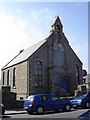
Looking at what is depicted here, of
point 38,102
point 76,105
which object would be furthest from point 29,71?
point 38,102

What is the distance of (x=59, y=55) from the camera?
35281 mm

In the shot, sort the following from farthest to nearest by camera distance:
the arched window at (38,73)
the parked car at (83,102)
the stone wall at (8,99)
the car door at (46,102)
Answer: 1. the arched window at (38,73)
2. the stone wall at (8,99)
3. the parked car at (83,102)
4. the car door at (46,102)

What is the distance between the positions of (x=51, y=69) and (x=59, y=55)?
146 inches

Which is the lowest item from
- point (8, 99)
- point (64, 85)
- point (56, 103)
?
point (8, 99)

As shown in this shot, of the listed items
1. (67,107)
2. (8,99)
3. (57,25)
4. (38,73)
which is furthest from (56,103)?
(57,25)

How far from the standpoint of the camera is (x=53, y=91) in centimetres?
3177

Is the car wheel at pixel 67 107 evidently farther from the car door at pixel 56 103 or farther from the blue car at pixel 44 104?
the car door at pixel 56 103

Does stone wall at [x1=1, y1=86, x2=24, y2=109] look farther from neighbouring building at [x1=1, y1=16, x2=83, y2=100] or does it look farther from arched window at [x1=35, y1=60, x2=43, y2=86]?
arched window at [x1=35, y1=60, x2=43, y2=86]

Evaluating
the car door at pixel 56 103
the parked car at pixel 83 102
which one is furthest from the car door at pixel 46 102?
the parked car at pixel 83 102

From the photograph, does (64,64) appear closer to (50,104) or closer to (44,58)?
(44,58)

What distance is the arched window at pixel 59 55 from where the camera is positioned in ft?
114

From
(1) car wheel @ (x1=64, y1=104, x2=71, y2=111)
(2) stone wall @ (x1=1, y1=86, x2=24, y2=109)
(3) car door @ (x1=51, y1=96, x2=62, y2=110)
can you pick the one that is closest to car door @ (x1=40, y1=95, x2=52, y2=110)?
(3) car door @ (x1=51, y1=96, x2=62, y2=110)

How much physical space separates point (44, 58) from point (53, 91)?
575 centimetres

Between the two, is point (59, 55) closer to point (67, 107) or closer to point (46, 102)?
point (67, 107)
